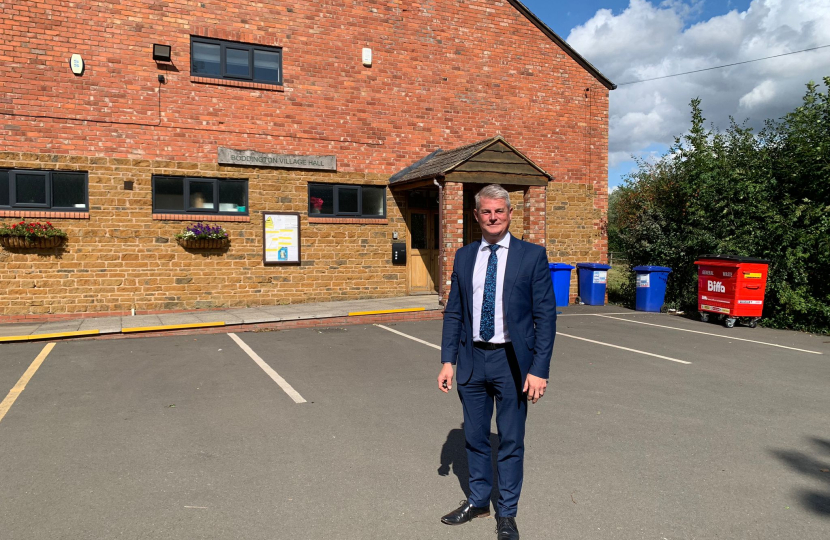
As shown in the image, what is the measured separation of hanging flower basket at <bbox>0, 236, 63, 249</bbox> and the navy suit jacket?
10811mm

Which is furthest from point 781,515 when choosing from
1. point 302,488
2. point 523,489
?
point 302,488

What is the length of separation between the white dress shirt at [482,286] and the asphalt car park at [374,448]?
1130mm

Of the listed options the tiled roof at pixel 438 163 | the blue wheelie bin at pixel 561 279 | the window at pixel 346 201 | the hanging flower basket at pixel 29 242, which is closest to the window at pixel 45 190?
the hanging flower basket at pixel 29 242

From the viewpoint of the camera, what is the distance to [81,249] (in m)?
11.6

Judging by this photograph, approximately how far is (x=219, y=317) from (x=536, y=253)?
29.9ft

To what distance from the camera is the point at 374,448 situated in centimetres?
457

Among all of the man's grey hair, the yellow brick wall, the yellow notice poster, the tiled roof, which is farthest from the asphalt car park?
the tiled roof

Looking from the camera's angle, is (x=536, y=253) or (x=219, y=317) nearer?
(x=536, y=253)

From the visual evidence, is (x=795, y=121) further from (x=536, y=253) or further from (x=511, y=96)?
(x=536, y=253)

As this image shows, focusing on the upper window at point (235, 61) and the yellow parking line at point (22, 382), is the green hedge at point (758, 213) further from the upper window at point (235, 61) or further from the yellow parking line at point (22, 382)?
the yellow parking line at point (22, 382)

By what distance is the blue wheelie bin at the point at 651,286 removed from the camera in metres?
14.0

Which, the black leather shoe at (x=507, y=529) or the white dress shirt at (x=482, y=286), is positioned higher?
the white dress shirt at (x=482, y=286)

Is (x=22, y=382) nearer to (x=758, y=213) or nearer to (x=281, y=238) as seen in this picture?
(x=281, y=238)

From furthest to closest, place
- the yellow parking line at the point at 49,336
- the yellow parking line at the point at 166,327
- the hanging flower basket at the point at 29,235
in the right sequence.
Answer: the hanging flower basket at the point at 29,235 → the yellow parking line at the point at 166,327 → the yellow parking line at the point at 49,336
